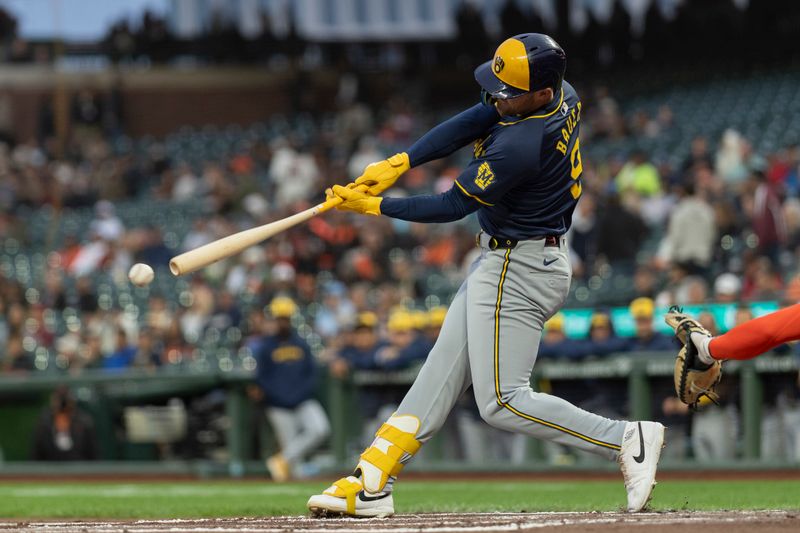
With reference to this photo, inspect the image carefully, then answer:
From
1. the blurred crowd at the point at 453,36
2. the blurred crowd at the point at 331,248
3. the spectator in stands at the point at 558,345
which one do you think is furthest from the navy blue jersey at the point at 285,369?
the blurred crowd at the point at 453,36

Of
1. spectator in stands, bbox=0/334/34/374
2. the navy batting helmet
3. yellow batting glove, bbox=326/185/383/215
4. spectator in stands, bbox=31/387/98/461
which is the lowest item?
spectator in stands, bbox=31/387/98/461

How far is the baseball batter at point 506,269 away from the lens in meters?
4.84

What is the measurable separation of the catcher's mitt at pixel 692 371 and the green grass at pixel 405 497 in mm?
582

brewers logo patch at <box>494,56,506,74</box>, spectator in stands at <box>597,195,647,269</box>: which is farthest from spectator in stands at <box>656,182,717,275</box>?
brewers logo patch at <box>494,56,506,74</box>

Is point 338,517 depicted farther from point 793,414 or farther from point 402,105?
point 402,105

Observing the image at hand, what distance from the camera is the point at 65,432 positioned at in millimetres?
11922

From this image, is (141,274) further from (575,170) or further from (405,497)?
(405,497)

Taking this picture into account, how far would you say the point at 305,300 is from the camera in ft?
45.1

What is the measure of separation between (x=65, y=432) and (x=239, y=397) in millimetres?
1738

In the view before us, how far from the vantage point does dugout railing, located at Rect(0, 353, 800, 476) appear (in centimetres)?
956

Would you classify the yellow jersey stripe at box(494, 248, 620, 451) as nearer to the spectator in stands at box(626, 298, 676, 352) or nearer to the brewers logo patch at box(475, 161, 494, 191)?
the brewers logo patch at box(475, 161, 494, 191)

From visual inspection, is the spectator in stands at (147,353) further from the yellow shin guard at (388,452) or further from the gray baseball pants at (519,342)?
the gray baseball pants at (519,342)

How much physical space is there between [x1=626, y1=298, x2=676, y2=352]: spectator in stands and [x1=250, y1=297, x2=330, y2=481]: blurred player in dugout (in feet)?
8.95

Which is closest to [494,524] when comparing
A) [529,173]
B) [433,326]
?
[529,173]
